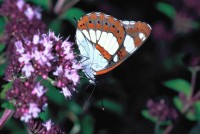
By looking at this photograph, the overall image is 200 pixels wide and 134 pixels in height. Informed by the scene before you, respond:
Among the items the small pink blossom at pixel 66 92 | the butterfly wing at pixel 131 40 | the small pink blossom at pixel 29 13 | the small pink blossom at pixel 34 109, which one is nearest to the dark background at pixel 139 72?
the small pink blossom at pixel 29 13

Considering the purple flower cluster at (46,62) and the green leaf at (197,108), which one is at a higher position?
the purple flower cluster at (46,62)

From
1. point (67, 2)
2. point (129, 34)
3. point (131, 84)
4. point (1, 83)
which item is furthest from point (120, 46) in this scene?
point (131, 84)

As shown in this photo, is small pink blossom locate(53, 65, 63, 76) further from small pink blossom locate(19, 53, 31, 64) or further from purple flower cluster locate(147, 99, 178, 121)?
purple flower cluster locate(147, 99, 178, 121)

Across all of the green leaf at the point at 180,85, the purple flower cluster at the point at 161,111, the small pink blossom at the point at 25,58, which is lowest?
the purple flower cluster at the point at 161,111

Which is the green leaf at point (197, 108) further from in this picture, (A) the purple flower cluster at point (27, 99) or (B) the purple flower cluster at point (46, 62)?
(A) the purple flower cluster at point (27, 99)

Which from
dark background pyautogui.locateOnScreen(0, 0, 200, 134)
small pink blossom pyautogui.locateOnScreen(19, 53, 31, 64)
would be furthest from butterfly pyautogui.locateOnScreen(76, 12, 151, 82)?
dark background pyautogui.locateOnScreen(0, 0, 200, 134)

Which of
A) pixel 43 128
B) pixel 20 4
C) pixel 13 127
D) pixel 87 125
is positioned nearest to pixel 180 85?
pixel 87 125
